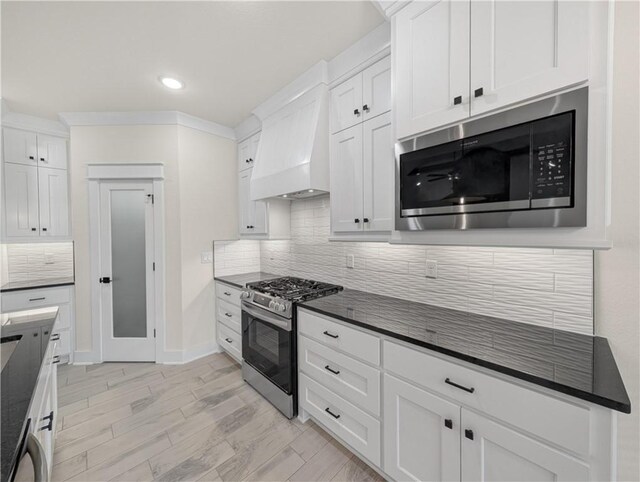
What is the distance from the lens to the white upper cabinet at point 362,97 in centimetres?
176

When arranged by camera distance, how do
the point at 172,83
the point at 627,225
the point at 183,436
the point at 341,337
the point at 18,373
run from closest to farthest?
the point at 18,373 → the point at 627,225 → the point at 341,337 → the point at 183,436 → the point at 172,83

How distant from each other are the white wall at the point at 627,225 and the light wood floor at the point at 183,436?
128 centimetres

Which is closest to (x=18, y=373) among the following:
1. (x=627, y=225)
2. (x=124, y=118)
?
(x=627, y=225)

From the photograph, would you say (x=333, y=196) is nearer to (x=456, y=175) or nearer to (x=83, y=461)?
(x=456, y=175)

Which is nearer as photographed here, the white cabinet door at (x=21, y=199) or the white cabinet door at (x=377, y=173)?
the white cabinet door at (x=377, y=173)

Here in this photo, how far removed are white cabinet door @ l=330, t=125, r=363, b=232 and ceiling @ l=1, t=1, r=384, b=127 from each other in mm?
643

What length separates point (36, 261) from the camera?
3.19 m

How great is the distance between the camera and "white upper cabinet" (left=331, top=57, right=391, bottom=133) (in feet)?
5.79

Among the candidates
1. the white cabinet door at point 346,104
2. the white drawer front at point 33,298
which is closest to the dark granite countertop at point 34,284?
the white drawer front at point 33,298

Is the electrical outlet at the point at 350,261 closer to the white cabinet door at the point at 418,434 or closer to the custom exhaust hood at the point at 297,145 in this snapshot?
the custom exhaust hood at the point at 297,145

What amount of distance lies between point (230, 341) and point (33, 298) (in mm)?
2104

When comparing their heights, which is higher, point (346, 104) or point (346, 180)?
point (346, 104)

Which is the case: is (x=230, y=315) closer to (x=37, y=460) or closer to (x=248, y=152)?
(x=248, y=152)

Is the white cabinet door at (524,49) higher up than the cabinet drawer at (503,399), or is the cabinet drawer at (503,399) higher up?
the white cabinet door at (524,49)
